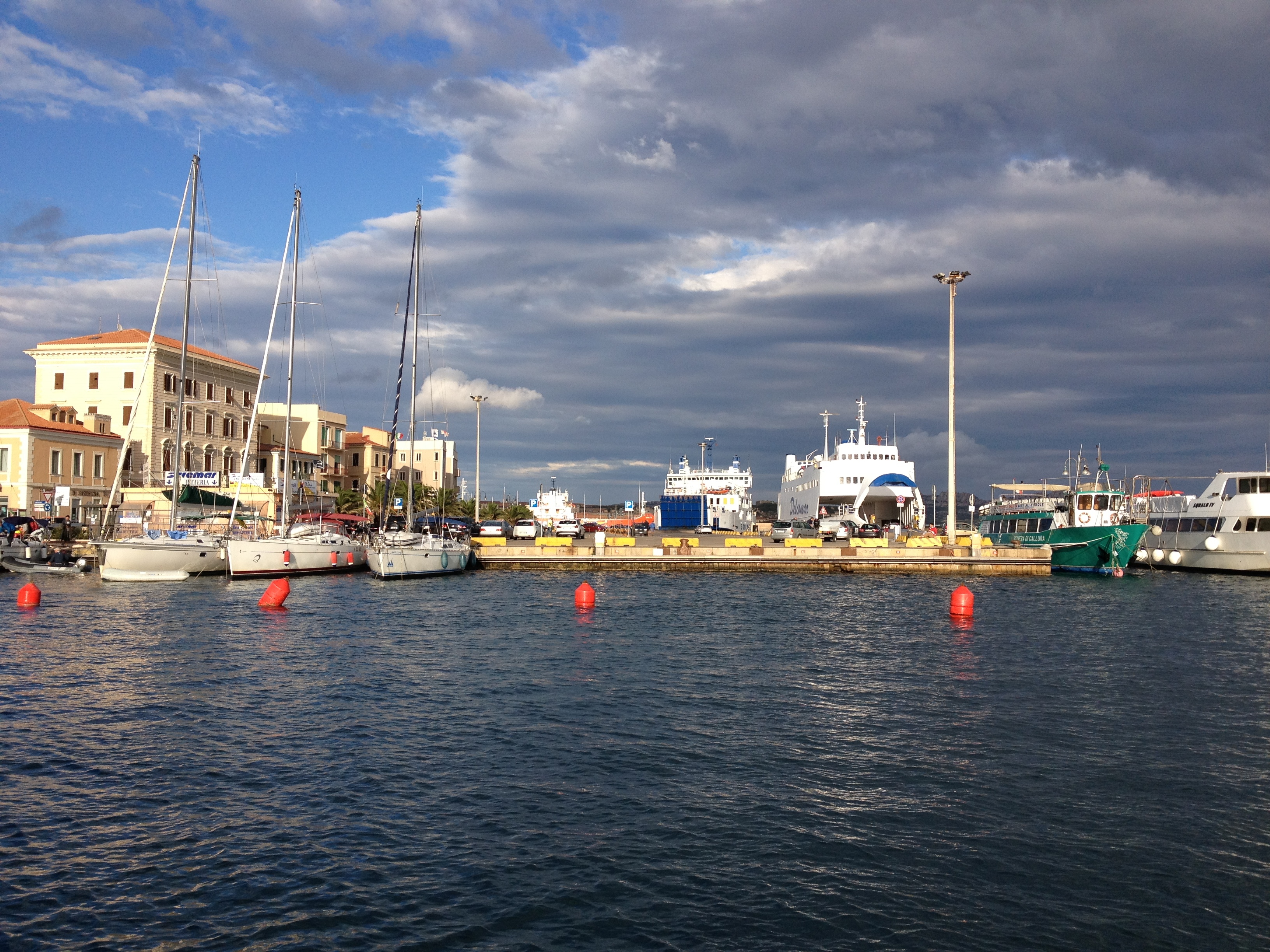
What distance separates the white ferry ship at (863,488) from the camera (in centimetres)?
8212

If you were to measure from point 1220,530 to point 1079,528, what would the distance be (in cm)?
981

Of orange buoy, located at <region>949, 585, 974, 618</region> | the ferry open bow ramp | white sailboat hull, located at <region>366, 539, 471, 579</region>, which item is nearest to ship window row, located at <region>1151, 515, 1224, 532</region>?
the ferry open bow ramp

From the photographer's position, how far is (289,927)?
31.9 ft

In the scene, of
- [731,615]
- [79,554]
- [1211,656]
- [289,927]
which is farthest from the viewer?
[79,554]

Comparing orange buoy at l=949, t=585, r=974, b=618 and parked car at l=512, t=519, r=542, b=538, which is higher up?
parked car at l=512, t=519, r=542, b=538

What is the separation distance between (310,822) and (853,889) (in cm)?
741

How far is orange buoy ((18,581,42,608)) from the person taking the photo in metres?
34.8

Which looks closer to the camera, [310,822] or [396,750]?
[310,822]

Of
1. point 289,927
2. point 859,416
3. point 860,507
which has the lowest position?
point 289,927

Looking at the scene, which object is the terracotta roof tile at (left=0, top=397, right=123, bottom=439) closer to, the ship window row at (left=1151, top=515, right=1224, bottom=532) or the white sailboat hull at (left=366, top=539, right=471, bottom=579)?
the white sailboat hull at (left=366, top=539, right=471, bottom=579)

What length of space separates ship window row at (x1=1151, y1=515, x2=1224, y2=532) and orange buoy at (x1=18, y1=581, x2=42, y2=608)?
63.9 meters

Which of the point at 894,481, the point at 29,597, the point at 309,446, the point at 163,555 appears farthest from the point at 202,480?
the point at 894,481

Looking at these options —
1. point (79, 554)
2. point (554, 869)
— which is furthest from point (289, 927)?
point (79, 554)

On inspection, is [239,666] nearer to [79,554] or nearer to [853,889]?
[853,889]
